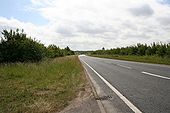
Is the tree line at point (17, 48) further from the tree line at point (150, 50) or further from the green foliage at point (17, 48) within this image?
the tree line at point (150, 50)

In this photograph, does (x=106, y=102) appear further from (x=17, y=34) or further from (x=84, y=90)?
(x=17, y=34)

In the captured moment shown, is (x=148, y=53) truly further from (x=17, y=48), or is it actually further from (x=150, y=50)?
(x=17, y=48)

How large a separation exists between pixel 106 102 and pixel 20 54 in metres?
26.9

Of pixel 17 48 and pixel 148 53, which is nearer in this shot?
pixel 17 48

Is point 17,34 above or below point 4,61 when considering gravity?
above

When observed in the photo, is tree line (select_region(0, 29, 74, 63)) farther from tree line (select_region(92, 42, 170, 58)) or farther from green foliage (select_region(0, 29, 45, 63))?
tree line (select_region(92, 42, 170, 58))

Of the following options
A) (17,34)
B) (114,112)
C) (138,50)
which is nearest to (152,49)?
(138,50)

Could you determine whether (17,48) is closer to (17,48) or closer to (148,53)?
(17,48)

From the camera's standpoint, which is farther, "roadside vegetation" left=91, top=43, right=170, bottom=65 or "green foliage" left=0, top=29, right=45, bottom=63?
"roadside vegetation" left=91, top=43, right=170, bottom=65

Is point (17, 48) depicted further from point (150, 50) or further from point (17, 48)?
point (150, 50)

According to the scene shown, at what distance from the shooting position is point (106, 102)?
27.3ft

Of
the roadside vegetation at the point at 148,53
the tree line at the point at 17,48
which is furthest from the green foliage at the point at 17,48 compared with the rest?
the roadside vegetation at the point at 148,53

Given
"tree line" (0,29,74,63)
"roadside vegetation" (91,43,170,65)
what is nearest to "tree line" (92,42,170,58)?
"roadside vegetation" (91,43,170,65)

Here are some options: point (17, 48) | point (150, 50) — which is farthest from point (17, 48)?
point (150, 50)
